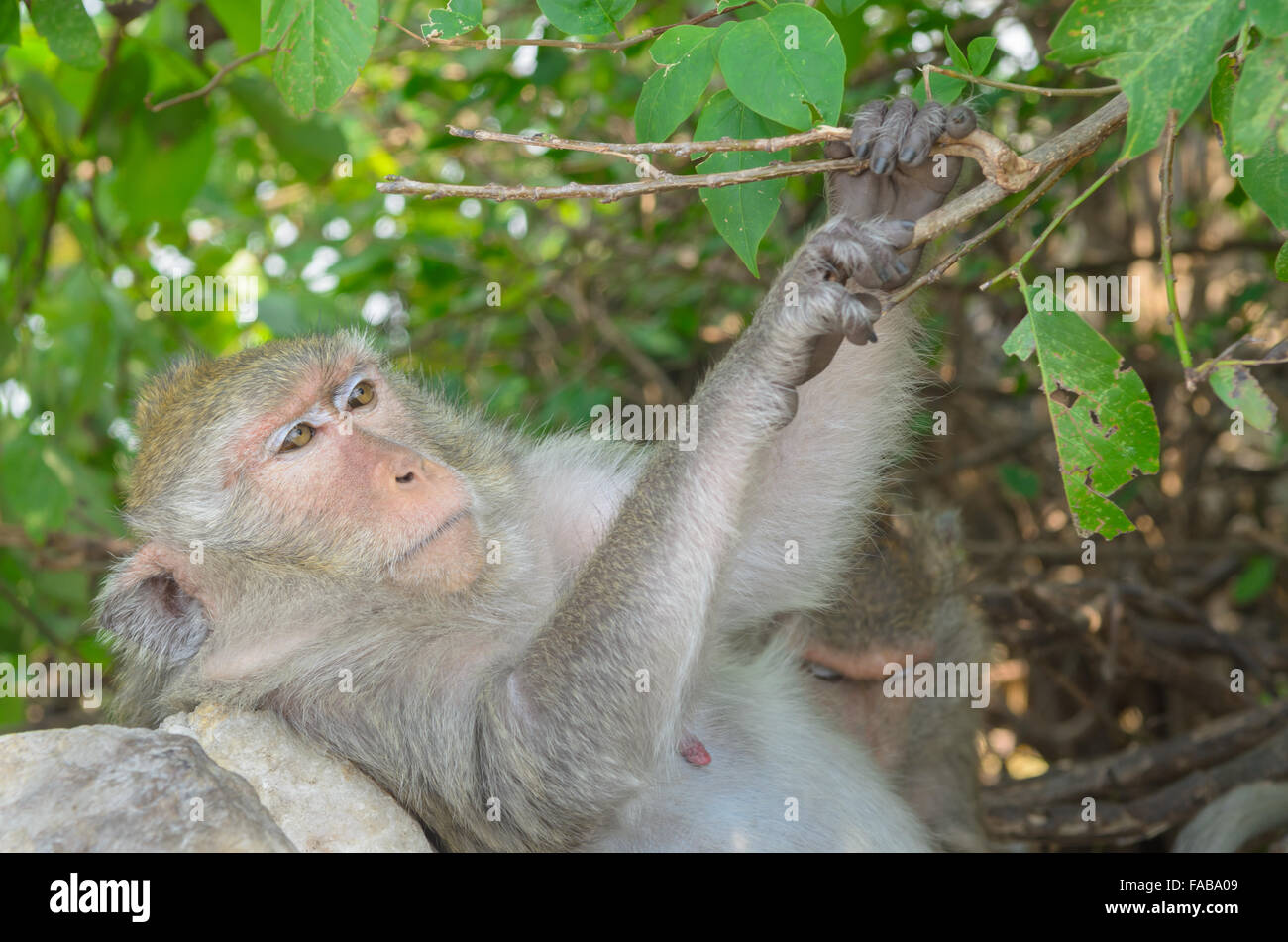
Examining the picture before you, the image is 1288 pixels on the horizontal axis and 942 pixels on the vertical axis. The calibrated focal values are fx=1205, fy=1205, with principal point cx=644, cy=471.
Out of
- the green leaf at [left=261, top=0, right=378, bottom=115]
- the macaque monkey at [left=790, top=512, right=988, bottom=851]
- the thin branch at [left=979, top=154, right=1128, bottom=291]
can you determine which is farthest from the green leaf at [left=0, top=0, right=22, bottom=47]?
the macaque monkey at [left=790, top=512, right=988, bottom=851]

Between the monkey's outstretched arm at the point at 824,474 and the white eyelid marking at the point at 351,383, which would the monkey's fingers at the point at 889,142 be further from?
the white eyelid marking at the point at 351,383

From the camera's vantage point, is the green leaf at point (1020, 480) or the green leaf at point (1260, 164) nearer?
the green leaf at point (1260, 164)

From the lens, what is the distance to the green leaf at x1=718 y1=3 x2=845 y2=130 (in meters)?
1.91

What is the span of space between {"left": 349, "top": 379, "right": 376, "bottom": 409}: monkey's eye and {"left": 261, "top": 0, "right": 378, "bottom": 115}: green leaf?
81 centimetres

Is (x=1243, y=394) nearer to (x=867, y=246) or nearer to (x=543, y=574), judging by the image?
(x=867, y=246)

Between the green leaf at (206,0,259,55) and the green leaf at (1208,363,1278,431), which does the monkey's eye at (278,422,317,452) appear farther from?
the green leaf at (1208,363,1278,431)

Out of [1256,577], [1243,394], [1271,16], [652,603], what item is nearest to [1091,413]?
[1243,394]

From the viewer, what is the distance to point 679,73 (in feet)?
6.77

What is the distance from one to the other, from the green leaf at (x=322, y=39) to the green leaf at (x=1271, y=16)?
133 centimetres

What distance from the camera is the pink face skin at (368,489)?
94.3 inches

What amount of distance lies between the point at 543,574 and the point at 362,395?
576 mm

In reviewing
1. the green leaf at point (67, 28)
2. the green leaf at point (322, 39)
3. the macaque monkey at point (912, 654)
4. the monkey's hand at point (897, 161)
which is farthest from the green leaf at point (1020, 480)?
the green leaf at point (67, 28)
